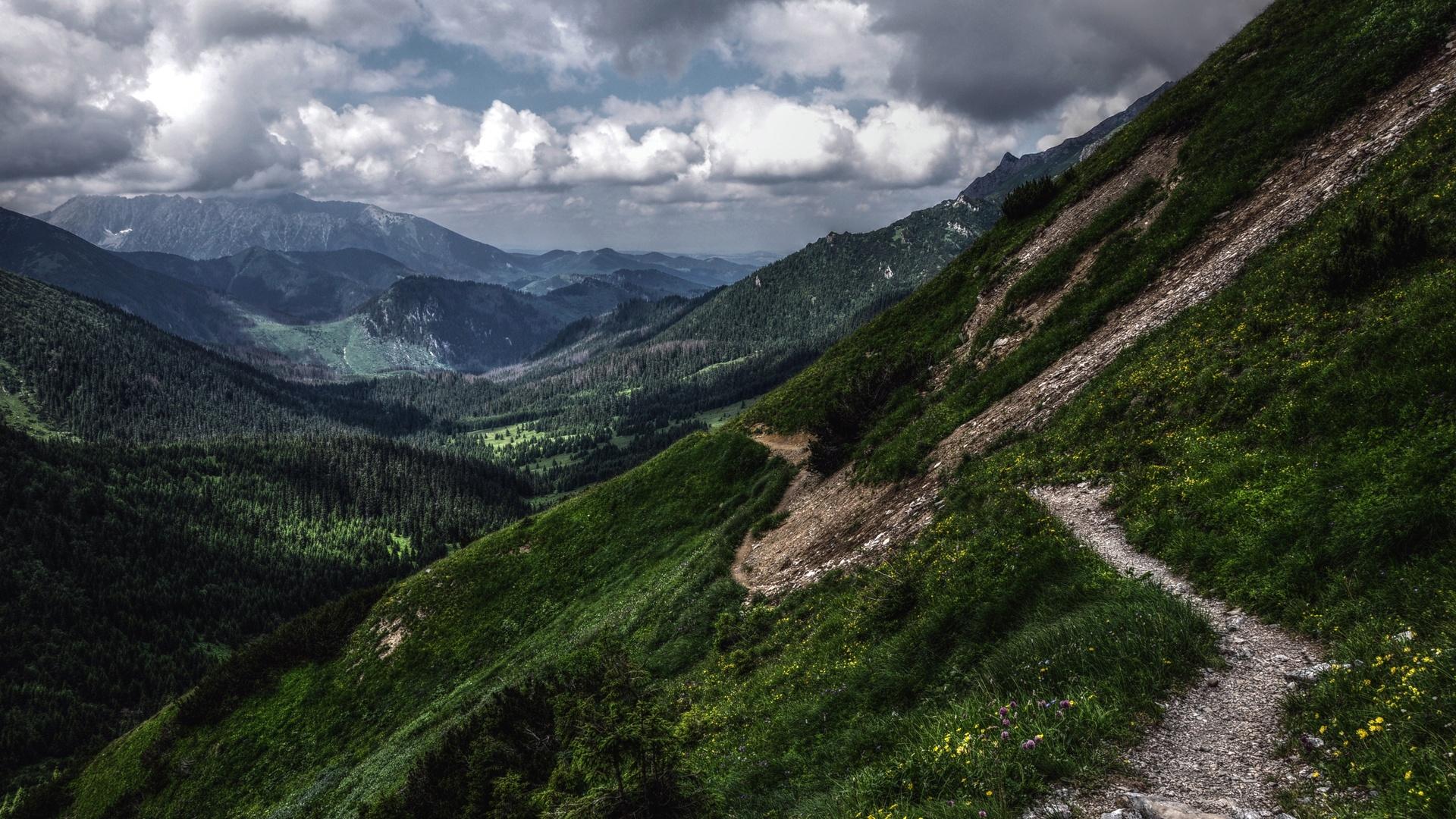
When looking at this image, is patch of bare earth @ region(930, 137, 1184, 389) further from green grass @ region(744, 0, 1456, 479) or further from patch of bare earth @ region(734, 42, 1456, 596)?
patch of bare earth @ region(734, 42, 1456, 596)

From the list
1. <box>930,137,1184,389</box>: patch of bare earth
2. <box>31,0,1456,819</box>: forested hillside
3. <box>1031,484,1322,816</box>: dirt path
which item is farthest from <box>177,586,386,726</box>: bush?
<box>1031,484,1322,816</box>: dirt path

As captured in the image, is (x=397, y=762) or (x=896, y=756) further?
(x=397, y=762)

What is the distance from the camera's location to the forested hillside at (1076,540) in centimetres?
805

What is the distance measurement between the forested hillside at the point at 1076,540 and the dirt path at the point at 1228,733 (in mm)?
104

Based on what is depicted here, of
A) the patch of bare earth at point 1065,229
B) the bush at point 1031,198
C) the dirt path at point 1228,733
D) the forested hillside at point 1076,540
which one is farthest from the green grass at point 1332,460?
the bush at point 1031,198

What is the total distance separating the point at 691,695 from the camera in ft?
65.0

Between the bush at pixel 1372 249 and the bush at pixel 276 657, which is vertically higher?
the bush at pixel 1372 249

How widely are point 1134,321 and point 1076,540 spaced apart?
1455cm

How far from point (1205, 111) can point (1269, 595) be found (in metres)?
37.2

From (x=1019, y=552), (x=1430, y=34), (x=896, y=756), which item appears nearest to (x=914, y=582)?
(x=1019, y=552)

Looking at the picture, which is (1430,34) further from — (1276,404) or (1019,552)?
(1019,552)

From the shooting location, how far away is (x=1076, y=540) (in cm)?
1370

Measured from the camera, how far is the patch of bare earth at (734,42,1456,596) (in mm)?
21125

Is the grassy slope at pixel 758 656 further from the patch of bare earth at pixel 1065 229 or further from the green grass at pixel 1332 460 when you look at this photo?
the patch of bare earth at pixel 1065 229
